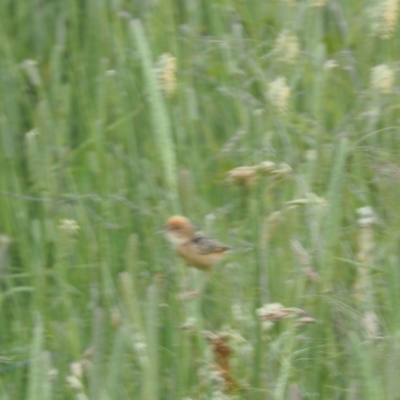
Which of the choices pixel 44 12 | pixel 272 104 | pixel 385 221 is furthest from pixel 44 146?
pixel 44 12

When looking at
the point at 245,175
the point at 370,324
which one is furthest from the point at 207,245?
the point at 370,324

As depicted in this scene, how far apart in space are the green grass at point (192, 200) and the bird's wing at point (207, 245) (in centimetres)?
3

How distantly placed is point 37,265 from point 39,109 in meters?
0.31

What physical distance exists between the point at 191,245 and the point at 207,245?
89 millimetres

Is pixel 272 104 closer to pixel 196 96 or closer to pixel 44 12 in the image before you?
pixel 196 96

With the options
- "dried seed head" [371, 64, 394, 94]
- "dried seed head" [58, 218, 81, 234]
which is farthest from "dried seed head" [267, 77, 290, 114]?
"dried seed head" [58, 218, 81, 234]

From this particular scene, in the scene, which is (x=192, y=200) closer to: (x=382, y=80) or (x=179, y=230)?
(x=179, y=230)

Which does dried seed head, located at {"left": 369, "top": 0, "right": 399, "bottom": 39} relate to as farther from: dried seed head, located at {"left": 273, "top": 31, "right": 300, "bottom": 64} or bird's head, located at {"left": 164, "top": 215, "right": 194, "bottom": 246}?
bird's head, located at {"left": 164, "top": 215, "right": 194, "bottom": 246}

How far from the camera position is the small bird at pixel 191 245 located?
206 cm

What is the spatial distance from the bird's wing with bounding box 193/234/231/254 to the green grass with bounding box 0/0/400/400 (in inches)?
1.3

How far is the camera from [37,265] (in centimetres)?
240

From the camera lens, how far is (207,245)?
2117 mm

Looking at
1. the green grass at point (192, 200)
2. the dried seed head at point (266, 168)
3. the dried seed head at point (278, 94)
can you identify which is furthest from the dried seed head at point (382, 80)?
the dried seed head at point (266, 168)

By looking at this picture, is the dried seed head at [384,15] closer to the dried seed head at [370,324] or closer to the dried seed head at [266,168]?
the dried seed head at [266,168]
